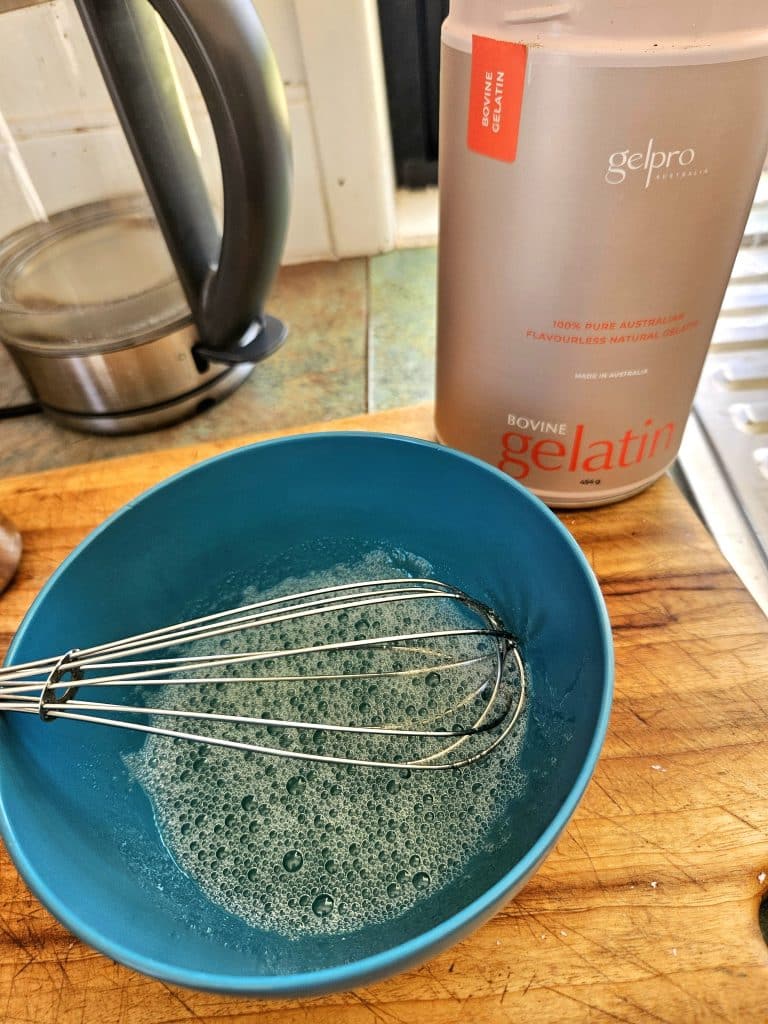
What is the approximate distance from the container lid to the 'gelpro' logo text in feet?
0.92

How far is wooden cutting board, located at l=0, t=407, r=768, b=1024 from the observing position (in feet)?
0.80

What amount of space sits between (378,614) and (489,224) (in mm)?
190

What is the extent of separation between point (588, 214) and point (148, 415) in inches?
12.7

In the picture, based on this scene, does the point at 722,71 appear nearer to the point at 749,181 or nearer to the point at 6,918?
the point at 749,181

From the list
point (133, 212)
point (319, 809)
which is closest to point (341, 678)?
point (319, 809)

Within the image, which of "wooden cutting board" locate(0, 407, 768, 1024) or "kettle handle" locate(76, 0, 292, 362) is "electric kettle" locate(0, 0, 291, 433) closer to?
"kettle handle" locate(76, 0, 292, 362)

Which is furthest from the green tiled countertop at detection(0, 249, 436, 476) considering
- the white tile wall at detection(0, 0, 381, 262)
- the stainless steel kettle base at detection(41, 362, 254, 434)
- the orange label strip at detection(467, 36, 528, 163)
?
the orange label strip at detection(467, 36, 528, 163)

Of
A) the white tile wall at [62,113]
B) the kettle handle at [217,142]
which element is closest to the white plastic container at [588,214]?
the kettle handle at [217,142]

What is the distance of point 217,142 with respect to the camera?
365mm

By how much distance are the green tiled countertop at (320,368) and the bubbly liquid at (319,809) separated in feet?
0.74

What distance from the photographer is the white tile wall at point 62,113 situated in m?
0.42

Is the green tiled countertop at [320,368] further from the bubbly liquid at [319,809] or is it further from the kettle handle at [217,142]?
the bubbly liquid at [319,809]

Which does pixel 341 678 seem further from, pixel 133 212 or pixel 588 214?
pixel 133 212

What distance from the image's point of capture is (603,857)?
0.90ft
